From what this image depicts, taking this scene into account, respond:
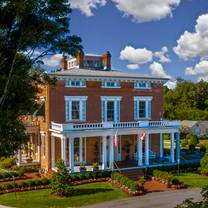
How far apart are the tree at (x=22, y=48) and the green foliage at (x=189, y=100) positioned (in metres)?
69.7

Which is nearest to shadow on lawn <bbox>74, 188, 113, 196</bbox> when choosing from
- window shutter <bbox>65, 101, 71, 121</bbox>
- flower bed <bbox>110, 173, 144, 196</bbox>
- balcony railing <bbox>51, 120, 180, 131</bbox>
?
flower bed <bbox>110, 173, 144, 196</bbox>

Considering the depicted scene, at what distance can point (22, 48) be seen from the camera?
1738cm

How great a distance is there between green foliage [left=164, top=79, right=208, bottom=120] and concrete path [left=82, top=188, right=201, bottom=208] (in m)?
59.4

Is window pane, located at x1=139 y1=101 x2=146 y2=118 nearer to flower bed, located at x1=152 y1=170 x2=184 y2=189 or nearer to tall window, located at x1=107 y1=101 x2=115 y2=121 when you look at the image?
tall window, located at x1=107 y1=101 x2=115 y2=121

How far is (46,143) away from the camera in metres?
35.2

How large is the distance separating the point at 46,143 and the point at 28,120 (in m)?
5.26

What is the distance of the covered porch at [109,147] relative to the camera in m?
33.2

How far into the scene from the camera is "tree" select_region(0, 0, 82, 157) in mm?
16375

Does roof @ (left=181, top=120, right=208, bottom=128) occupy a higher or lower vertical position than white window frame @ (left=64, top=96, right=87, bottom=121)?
lower

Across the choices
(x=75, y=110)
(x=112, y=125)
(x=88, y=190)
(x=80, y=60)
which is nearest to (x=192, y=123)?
(x=80, y=60)

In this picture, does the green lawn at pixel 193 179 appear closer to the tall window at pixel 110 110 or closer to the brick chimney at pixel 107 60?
the tall window at pixel 110 110

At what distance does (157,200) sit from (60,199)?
21.7 feet

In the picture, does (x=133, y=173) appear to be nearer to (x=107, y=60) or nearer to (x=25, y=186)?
(x=25, y=186)

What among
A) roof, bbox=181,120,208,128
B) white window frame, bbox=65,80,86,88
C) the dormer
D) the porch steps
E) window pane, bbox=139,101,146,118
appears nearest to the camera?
the porch steps
